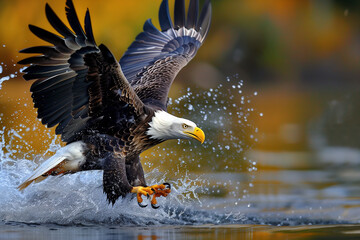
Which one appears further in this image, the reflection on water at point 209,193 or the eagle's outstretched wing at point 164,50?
the eagle's outstretched wing at point 164,50

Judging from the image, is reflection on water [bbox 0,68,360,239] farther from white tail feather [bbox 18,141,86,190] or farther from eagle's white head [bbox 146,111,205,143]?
eagle's white head [bbox 146,111,205,143]

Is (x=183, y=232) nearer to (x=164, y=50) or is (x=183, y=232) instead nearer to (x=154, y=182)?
(x=154, y=182)

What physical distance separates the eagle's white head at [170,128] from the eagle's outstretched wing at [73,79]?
0.15 meters

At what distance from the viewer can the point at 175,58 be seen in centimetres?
676

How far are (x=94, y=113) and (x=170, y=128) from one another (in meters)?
0.57

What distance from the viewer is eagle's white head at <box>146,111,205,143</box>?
219 inches

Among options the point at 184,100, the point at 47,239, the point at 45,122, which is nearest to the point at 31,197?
the point at 45,122

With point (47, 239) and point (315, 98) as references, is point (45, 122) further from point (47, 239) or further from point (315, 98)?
point (315, 98)

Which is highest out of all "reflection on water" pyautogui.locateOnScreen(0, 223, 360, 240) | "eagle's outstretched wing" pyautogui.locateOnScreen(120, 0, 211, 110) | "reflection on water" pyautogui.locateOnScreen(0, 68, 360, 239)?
"eagle's outstretched wing" pyautogui.locateOnScreen(120, 0, 211, 110)

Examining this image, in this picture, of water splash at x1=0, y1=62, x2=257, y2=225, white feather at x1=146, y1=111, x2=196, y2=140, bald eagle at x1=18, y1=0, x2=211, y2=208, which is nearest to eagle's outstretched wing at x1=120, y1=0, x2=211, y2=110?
bald eagle at x1=18, y1=0, x2=211, y2=208

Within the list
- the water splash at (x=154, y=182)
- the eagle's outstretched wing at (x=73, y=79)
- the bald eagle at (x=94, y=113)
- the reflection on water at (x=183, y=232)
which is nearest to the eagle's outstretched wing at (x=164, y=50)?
the bald eagle at (x=94, y=113)

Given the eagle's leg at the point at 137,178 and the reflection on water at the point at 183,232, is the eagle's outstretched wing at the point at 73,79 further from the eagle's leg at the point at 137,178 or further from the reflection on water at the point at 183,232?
the reflection on water at the point at 183,232

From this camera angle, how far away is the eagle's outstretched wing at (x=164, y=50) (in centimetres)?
635

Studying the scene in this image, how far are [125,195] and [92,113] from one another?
642 mm
